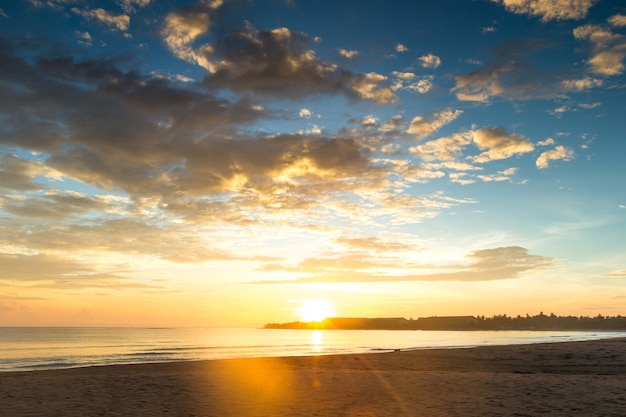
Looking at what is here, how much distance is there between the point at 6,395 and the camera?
20.5 meters

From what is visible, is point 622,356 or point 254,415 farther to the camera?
point 622,356

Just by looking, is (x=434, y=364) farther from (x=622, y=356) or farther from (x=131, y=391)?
(x=131, y=391)

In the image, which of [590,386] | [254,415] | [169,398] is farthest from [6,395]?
[590,386]

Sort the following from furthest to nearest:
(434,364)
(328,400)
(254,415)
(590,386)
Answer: (434,364) < (590,386) < (328,400) < (254,415)

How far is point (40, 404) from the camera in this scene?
17984mm

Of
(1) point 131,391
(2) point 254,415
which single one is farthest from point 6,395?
(2) point 254,415

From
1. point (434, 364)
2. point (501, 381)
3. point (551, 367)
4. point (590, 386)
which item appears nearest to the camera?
point (590, 386)

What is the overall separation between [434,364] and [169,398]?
24623mm

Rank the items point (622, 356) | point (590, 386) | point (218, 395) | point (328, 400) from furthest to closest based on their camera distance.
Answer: point (622, 356)
point (590, 386)
point (218, 395)
point (328, 400)

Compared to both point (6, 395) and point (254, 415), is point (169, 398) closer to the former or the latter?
point (254, 415)

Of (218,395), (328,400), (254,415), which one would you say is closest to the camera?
(254,415)

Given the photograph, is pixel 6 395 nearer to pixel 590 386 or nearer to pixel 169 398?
pixel 169 398

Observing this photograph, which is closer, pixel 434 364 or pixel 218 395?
pixel 218 395

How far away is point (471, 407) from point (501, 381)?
798 centimetres
